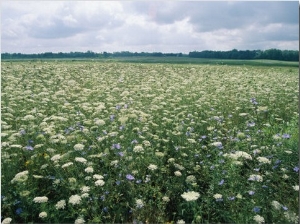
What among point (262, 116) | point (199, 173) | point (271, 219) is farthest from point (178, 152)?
point (262, 116)

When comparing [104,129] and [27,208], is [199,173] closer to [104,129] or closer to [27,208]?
[104,129]

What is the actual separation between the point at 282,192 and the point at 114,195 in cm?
211

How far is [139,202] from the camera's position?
3498 millimetres

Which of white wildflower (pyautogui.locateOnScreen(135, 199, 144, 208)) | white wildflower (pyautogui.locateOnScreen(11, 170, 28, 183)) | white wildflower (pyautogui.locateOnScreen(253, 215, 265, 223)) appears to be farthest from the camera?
white wildflower (pyautogui.locateOnScreen(11, 170, 28, 183))

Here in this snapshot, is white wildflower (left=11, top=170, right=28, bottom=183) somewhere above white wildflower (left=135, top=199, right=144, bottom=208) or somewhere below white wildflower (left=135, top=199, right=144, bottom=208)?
above

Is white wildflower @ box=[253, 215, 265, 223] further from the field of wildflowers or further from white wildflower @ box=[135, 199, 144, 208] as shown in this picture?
white wildflower @ box=[135, 199, 144, 208]

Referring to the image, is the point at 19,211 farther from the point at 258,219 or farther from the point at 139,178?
the point at 258,219

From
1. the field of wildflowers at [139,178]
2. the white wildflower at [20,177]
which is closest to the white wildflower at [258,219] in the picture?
the field of wildflowers at [139,178]

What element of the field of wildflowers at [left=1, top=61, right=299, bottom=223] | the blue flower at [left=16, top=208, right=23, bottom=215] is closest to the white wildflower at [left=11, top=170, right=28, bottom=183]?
the field of wildflowers at [left=1, top=61, right=299, bottom=223]

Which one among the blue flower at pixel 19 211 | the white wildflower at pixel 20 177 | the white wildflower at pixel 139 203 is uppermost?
the white wildflower at pixel 20 177

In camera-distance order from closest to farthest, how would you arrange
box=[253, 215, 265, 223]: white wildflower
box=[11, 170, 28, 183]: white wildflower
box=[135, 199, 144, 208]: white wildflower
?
1. box=[253, 215, 265, 223]: white wildflower
2. box=[135, 199, 144, 208]: white wildflower
3. box=[11, 170, 28, 183]: white wildflower

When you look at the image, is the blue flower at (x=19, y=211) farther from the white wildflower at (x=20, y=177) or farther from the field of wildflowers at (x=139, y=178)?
the white wildflower at (x=20, y=177)

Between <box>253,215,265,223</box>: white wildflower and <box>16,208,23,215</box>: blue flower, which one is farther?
<box>16,208,23,215</box>: blue flower

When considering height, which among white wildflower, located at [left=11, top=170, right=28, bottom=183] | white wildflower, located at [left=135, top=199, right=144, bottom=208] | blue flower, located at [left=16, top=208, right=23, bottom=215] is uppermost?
white wildflower, located at [left=11, top=170, right=28, bottom=183]
